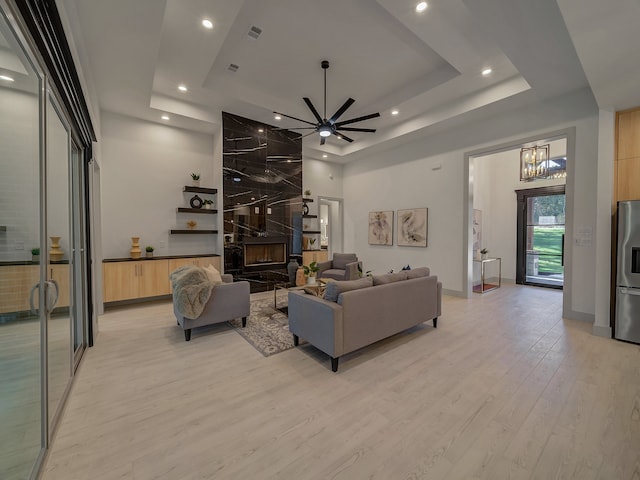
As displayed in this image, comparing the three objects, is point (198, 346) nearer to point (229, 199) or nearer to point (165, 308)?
point (165, 308)

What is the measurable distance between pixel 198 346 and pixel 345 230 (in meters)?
5.84

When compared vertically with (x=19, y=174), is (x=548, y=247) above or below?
below

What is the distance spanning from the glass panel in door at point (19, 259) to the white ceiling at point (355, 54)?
1.55m

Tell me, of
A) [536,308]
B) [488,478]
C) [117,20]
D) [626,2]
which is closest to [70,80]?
[117,20]

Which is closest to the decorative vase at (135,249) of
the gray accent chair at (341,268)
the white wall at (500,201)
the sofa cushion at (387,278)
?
the gray accent chair at (341,268)

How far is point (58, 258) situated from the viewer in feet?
7.30

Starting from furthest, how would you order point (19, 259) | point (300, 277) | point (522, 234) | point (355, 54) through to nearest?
1. point (522, 234)
2. point (300, 277)
3. point (355, 54)
4. point (19, 259)

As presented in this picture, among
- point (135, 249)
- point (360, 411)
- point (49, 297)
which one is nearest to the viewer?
point (49, 297)

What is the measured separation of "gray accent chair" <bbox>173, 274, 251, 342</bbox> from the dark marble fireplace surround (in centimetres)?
205

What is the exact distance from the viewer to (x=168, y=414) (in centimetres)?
202

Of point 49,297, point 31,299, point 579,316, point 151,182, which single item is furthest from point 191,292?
point 579,316

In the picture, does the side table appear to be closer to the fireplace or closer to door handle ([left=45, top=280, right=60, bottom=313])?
the fireplace

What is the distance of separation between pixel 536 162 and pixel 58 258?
7.35 m

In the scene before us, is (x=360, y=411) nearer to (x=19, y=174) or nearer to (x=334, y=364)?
(x=334, y=364)
